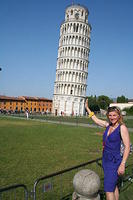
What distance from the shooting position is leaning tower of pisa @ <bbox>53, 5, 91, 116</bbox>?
79.6 meters

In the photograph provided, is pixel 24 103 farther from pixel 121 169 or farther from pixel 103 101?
pixel 121 169

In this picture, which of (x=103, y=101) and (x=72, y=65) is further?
(x=103, y=101)

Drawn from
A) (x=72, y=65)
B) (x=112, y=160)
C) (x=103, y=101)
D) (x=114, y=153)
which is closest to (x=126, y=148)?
(x=114, y=153)

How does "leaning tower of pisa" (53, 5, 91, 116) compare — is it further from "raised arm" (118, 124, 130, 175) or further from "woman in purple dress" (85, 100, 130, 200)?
"raised arm" (118, 124, 130, 175)

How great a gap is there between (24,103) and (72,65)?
41.6 metres

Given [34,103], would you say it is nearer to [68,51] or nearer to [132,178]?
[68,51]

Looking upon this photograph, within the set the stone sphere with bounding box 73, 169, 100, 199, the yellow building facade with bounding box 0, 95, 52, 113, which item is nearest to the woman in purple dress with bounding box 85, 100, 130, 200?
the stone sphere with bounding box 73, 169, 100, 199

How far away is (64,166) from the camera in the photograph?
31.8ft

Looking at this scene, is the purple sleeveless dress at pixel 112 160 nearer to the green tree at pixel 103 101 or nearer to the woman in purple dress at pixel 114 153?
the woman in purple dress at pixel 114 153

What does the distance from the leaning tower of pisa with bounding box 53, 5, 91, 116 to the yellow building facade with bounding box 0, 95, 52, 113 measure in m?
19.6

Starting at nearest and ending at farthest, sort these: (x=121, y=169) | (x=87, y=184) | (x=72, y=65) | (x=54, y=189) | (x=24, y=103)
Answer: (x=121, y=169) → (x=87, y=184) → (x=54, y=189) → (x=72, y=65) → (x=24, y=103)

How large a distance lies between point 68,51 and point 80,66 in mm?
7017

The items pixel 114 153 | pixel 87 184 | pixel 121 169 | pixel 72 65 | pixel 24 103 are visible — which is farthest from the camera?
pixel 24 103

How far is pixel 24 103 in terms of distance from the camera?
110688 millimetres
